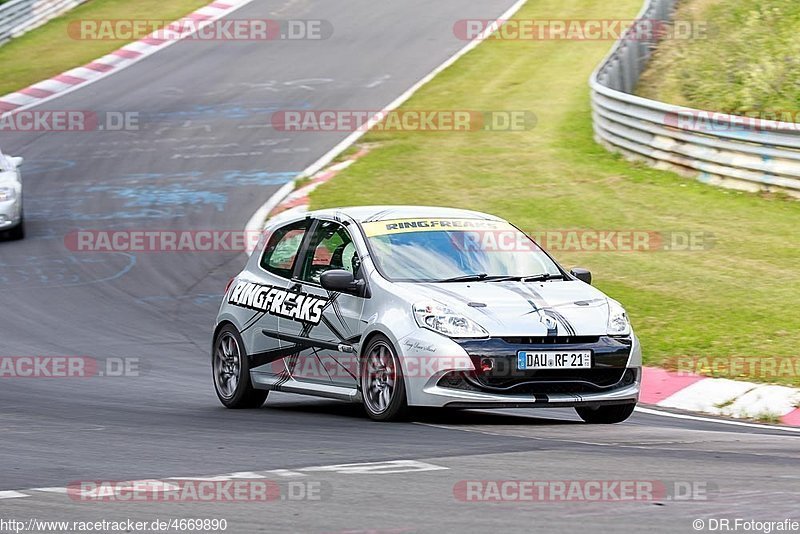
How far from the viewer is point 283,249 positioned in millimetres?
10844

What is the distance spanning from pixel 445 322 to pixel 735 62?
1768cm

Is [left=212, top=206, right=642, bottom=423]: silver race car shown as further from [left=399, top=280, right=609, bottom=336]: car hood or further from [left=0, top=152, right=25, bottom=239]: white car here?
[left=0, top=152, right=25, bottom=239]: white car

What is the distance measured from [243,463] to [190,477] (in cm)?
52

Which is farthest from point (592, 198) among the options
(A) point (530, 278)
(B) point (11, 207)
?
(A) point (530, 278)

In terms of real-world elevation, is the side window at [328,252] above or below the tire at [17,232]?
above

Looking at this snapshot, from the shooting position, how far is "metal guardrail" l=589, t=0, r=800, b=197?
19.0 metres

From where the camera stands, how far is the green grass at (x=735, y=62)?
23.8 meters

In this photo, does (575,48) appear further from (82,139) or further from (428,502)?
(428,502)

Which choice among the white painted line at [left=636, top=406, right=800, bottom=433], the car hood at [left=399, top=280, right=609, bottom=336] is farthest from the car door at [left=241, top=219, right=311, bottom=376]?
the white painted line at [left=636, top=406, right=800, bottom=433]

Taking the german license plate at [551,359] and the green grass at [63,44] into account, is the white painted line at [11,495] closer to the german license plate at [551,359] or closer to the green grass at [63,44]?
the german license plate at [551,359]

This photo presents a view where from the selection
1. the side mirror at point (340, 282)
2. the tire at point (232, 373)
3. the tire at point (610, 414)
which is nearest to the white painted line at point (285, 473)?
the side mirror at point (340, 282)

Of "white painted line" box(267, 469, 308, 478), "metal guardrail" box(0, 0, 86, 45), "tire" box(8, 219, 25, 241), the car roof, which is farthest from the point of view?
"metal guardrail" box(0, 0, 86, 45)

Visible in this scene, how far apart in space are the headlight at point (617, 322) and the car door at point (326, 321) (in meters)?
1.64

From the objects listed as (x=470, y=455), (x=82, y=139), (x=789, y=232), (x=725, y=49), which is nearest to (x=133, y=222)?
(x=82, y=139)
